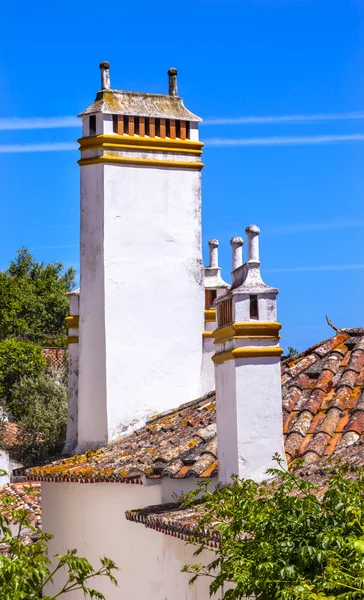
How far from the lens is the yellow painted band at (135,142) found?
1639 centimetres

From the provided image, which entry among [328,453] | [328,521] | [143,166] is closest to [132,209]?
[143,166]

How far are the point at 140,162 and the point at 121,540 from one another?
5.47 meters

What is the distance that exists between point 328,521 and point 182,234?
991cm

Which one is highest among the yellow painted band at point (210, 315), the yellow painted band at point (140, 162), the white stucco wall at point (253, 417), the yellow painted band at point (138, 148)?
the yellow painted band at point (138, 148)

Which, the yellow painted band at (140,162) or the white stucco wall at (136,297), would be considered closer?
the white stucco wall at (136,297)

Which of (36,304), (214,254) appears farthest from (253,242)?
(36,304)

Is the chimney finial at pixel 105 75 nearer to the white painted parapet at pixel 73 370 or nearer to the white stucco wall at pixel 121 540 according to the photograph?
the white painted parapet at pixel 73 370

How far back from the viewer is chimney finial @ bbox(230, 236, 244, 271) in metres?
12.4

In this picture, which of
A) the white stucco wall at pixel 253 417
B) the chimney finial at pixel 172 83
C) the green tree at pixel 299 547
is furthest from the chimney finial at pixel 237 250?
the chimney finial at pixel 172 83

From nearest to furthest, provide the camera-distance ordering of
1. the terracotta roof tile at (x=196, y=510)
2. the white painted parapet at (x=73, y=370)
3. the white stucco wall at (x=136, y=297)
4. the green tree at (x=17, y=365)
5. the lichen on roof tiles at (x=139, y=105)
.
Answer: the terracotta roof tile at (x=196, y=510) → the white stucco wall at (x=136, y=297) → the lichen on roof tiles at (x=139, y=105) → the white painted parapet at (x=73, y=370) → the green tree at (x=17, y=365)

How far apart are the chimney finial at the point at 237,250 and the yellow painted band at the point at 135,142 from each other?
445cm

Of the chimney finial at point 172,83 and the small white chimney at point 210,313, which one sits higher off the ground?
the chimney finial at point 172,83

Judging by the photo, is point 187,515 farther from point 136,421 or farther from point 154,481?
point 136,421

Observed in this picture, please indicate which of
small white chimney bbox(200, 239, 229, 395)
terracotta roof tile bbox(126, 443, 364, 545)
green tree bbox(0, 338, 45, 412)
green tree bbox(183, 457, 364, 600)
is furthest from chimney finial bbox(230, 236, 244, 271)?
green tree bbox(0, 338, 45, 412)
